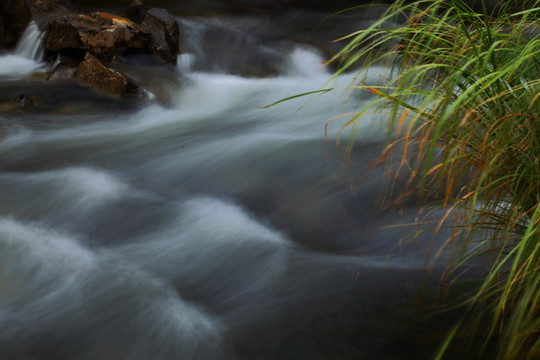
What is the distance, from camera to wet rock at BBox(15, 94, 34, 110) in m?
5.64

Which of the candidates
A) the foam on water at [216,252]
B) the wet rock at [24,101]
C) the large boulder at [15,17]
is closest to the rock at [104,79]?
the wet rock at [24,101]

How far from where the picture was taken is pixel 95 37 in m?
6.48

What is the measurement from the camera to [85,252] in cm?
329

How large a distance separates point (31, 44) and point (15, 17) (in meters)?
0.61

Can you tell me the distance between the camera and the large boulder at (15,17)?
743 cm

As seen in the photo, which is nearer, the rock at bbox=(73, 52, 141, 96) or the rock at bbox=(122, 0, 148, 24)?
the rock at bbox=(73, 52, 141, 96)

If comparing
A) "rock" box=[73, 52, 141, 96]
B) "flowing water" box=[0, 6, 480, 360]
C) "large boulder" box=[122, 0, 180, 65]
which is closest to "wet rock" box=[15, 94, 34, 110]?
"flowing water" box=[0, 6, 480, 360]

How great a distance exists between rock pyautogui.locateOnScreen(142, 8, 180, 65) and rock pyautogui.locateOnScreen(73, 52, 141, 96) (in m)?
0.90

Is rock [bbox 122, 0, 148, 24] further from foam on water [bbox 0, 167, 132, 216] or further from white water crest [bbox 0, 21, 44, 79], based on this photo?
foam on water [bbox 0, 167, 132, 216]

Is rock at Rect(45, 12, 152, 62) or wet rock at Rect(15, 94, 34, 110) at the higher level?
rock at Rect(45, 12, 152, 62)

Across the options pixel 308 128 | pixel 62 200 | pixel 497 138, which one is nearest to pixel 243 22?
pixel 308 128

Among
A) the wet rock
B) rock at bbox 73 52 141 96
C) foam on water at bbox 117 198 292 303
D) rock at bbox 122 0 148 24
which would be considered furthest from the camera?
rock at bbox 122 0 148 24

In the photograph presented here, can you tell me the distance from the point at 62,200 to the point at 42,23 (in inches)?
167

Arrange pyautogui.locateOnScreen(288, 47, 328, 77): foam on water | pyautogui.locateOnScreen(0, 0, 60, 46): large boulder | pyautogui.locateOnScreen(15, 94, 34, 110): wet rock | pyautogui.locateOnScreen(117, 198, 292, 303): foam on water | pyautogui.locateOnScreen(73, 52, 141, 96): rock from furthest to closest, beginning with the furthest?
pyautogui.locateOnScreen(0, 0, 60, 46): large boulder, pyautogui.locateOnScreen(288, 47, 328, 77): foam on water, pyautogui.locateOnScreen(73, 52, 141, 96): rock, pyautogui.locateOnScreen(15, 94, 34, 110): wet rock, pyautogui.locateOnScreen(117, 198, 292, 303): foam on water
